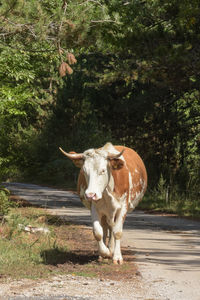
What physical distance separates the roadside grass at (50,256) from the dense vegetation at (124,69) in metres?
2.79

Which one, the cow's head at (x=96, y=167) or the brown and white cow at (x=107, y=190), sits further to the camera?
the brown and white cow at (x=107, y=190)

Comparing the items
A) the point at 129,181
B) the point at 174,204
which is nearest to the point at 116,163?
the point at 129,181

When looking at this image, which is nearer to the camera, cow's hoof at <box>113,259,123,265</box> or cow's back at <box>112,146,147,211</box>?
cow's hoof at <box>113,259,123,265</box>

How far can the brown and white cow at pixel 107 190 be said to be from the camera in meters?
9.09

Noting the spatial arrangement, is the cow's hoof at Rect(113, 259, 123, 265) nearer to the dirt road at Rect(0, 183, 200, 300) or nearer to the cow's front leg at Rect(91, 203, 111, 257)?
the cow's front leg at Rect(91, 203, 111, 257)

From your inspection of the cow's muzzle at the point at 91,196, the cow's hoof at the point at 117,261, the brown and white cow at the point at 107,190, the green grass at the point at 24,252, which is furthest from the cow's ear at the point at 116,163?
the green grass at the point at 24,252

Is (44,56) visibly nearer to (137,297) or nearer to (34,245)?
(34,245)

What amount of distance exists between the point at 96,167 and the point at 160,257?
259 cm

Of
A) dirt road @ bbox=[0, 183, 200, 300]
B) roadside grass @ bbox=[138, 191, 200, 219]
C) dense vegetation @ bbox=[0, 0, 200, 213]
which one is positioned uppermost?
dense vegetation @ bbox=[0, 0, 200, 213]

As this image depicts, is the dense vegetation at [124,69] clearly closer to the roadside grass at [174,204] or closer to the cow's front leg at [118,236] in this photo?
the roadside grass at [174,204]

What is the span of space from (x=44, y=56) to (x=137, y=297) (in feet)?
34.0

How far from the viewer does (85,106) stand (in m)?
36.8

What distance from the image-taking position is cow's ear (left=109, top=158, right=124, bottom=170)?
9.48m

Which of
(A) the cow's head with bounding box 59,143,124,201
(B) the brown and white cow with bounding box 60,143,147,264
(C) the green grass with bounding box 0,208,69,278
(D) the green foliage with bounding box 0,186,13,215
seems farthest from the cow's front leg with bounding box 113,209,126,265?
(D) the green foliage with bounding box 0,186,13,215
